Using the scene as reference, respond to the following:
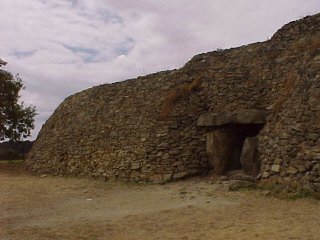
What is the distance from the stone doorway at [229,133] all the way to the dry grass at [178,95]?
3.81ft

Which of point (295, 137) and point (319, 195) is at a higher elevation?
point (295, 137)

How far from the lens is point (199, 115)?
1389 centimetres

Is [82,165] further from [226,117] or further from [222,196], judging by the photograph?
[222,196]

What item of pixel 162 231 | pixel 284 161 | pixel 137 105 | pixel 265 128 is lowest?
pixel 162 231

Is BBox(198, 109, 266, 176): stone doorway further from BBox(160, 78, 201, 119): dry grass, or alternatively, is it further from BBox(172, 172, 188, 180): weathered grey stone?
BBox(160, 78, 201, 119): dry grass

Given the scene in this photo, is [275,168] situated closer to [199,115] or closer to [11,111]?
[199,115]

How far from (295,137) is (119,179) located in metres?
6.18

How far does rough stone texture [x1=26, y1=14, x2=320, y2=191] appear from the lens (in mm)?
10273

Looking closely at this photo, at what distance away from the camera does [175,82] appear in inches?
584

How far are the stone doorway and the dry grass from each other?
3.81 feet

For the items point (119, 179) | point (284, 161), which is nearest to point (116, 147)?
point (119, 179)

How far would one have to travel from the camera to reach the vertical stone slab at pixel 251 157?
11570 millimetres

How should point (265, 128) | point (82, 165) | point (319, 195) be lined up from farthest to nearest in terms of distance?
point (82, 165) < point (265, 128) < point (319, 195)

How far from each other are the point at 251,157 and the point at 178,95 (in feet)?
12.3
